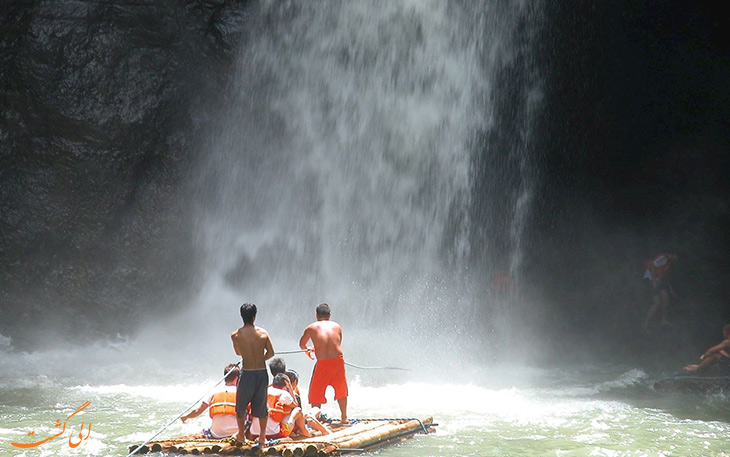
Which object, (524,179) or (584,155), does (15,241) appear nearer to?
(524,179)

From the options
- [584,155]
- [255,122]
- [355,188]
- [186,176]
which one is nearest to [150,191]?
[186,176]

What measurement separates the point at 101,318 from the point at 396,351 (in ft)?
19.3

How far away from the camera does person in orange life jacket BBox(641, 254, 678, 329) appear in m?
15.5

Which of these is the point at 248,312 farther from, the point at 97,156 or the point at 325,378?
the point at 97,156

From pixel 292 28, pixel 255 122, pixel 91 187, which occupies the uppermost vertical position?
pixel 292 28

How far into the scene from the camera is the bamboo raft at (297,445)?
19.8 feet

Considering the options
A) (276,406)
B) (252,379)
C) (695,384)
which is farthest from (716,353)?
(252,379)

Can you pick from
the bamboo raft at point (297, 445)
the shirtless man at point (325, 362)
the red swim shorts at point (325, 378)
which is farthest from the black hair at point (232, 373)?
the red swim shorts at point (325, 378)

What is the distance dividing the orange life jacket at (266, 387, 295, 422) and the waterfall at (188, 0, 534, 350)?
8499 millimetres

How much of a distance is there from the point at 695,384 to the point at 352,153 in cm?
807

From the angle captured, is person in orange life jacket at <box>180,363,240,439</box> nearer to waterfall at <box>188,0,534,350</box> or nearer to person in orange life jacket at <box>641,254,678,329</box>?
waterfall at <box>188,0,534,350</box>

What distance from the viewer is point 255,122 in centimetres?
1606

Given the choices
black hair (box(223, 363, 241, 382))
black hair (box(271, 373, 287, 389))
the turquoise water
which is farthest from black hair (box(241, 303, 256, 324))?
the turquoise water

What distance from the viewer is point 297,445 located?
6.08 metres
